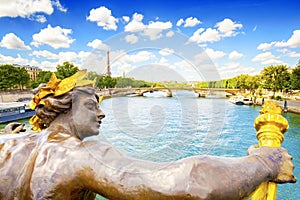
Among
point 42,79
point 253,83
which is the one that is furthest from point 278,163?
point 253,83

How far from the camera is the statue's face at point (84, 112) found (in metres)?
1.28

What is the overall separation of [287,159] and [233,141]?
1568 centimetres

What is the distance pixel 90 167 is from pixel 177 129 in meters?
0.96

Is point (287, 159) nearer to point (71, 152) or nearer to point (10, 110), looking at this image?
point (71, 152)

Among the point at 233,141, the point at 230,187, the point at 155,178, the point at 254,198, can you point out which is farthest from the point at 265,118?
the point at 233,141

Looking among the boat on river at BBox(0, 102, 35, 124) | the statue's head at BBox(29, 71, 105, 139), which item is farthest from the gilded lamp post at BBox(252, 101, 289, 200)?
the boat on river at BBox(0, 102, 35, 124)

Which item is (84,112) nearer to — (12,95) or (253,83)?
(12,95)

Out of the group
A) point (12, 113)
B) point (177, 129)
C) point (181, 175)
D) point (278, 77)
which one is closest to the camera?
point (181, 175)

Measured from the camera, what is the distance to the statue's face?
4.19 feet

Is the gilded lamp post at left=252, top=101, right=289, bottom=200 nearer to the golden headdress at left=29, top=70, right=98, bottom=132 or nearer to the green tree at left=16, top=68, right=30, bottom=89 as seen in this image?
the golden headdress at left=29, top=70, right=98, bottom=132

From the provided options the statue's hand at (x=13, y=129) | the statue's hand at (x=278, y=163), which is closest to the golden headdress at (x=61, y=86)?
the statue's hand at (x=13, y=129)

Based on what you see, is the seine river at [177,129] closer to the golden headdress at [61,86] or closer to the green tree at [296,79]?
the golden headdress at [61,86]

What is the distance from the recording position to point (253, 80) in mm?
58594

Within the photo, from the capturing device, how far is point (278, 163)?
980mm
